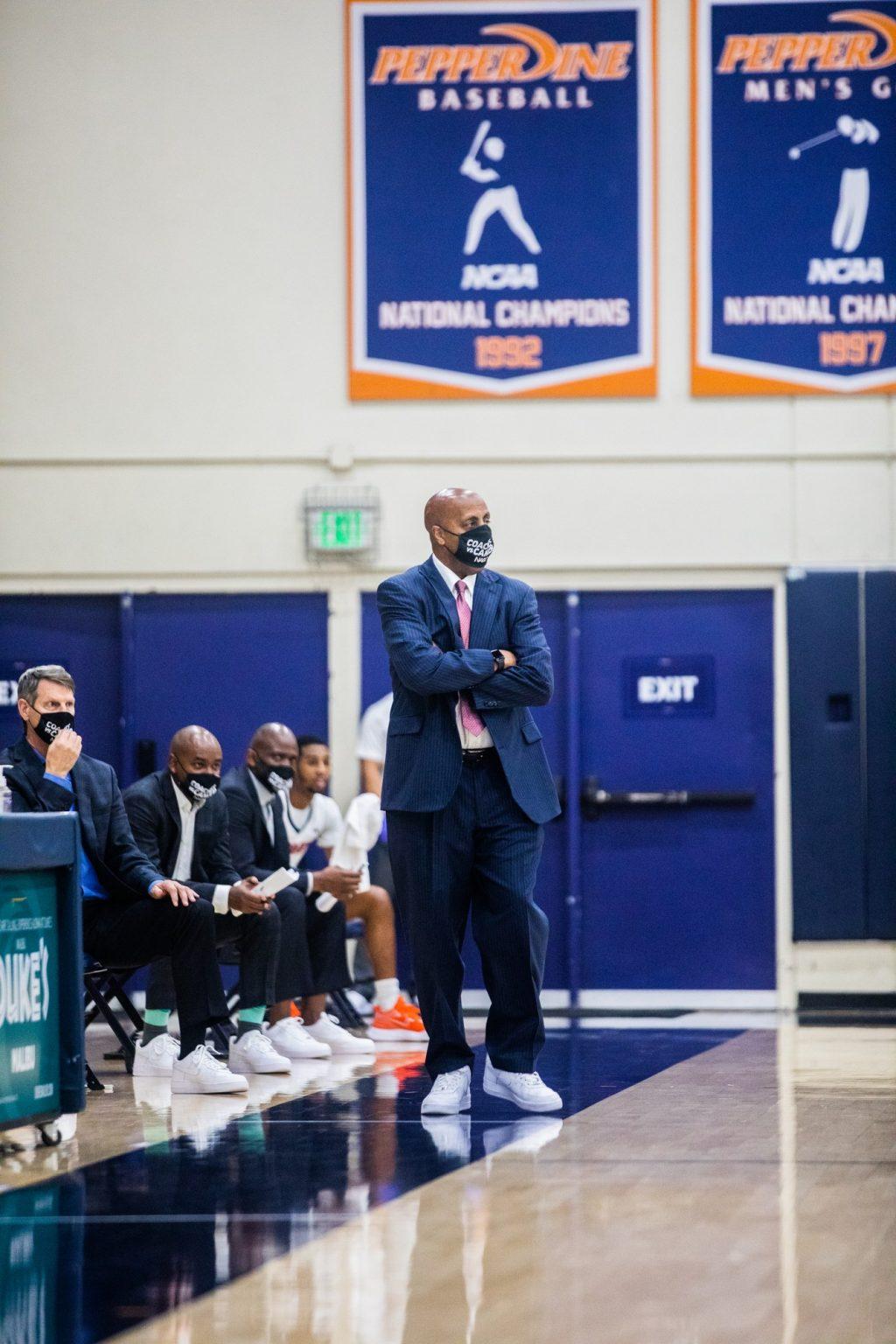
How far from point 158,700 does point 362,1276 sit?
6.27 m

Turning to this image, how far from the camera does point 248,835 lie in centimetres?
654

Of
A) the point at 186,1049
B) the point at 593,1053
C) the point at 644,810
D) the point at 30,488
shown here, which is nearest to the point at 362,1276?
the point at 186,1049

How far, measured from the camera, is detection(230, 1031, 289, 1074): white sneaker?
5.90 meters

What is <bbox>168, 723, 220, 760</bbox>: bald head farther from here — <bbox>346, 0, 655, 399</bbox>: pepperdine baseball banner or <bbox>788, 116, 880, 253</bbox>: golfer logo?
<bbox>788, 116, 880, 253</bbox>: golfer logo

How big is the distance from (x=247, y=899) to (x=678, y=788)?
3.53 metres

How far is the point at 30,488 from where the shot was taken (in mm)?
8969

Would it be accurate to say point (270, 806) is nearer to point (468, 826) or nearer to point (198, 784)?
point (198, 784)

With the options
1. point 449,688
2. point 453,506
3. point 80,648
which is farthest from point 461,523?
point 80,648

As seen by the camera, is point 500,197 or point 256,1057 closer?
point 256,1057

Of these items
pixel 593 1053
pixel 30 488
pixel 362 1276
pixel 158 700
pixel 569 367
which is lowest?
pixel 593 1053

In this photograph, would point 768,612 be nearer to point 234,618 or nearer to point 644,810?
point 644,810

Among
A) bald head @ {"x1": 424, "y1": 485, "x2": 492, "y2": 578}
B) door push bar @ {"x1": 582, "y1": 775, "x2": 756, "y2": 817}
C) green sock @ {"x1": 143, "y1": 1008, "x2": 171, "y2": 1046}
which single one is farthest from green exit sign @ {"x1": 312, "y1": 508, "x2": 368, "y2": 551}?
bald head @ {"x1": 424, "y1": 485, "x2": 492, "y2": 578}

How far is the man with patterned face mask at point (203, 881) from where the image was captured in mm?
5906

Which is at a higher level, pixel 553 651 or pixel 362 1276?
pixel 553 651
